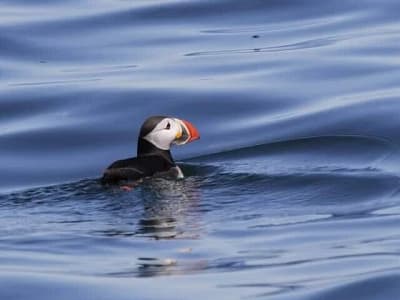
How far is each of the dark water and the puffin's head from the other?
405mm

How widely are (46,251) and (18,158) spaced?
495cm

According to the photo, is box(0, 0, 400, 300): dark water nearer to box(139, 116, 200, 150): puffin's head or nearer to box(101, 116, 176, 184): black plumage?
box(101, 116, 176, 184): black plumage

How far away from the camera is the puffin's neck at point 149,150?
1380 centimetres

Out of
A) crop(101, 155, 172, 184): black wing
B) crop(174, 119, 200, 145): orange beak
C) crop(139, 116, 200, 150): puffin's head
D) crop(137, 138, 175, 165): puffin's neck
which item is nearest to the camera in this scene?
crop(101, 155, 172, 184): black wing

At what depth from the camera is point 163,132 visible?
1395cm

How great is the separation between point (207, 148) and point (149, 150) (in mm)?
1817

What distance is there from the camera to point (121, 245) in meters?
11.0

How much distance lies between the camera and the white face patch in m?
13.9

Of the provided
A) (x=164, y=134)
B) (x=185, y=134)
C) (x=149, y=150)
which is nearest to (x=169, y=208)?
(x=149, y=150)

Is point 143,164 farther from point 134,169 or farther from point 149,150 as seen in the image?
point 149,150

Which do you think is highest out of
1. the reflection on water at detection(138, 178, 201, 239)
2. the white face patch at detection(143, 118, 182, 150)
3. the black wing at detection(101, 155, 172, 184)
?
the white face patch at detection(143, 118, 182, 150)

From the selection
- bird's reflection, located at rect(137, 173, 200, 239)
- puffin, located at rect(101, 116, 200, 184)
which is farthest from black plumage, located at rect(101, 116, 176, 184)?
bird's reflection, located at rect(137, 173, 200, 239)

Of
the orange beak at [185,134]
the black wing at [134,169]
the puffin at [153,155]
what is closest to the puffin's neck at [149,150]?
the puffin at [153,155]

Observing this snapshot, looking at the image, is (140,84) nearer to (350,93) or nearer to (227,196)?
(350,93)
